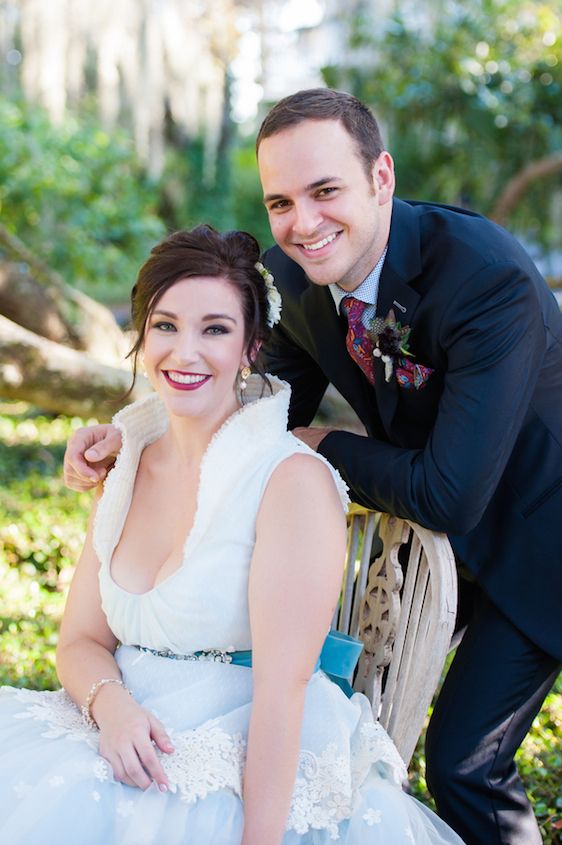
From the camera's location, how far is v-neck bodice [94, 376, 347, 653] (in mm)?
1868

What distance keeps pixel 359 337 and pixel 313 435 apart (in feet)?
0.84

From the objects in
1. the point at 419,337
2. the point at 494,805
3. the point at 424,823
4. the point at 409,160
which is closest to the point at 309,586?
the point at 424,823

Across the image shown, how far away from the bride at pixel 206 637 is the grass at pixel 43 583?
1.26 metres

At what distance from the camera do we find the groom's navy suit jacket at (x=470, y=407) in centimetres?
200

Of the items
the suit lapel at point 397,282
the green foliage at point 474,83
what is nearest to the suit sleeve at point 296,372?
the suit lapel at point 397,282

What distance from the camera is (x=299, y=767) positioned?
5.96 ft

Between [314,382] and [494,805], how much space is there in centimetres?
117

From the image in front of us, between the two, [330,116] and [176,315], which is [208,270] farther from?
[330,116]

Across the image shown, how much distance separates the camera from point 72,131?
33.5 feet

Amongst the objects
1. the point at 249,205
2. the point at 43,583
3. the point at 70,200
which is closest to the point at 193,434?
the point at 43,583

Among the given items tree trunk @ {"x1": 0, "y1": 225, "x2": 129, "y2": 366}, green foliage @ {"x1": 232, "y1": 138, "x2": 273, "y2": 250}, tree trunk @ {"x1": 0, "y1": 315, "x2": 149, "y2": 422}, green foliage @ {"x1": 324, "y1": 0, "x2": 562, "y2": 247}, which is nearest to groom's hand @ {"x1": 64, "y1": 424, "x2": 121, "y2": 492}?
tree trunk @ {"x1": 0, "y1": 315, "x2": 149, "y2": 422}

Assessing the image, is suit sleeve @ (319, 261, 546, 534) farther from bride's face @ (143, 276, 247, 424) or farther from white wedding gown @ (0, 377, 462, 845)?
bride's face @ (143, 276, 247, 424)

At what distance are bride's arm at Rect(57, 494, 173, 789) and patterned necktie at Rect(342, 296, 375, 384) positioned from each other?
0.73 meters

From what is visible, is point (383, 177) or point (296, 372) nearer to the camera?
point (383, 177)
